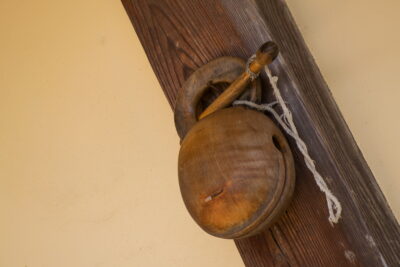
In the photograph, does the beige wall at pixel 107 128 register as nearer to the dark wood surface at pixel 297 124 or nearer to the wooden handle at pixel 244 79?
the dark wood surface at pixel 297 124

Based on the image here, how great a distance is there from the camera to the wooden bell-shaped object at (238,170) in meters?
0.63

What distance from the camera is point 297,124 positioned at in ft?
2.38

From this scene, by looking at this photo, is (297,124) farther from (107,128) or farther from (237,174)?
(107,128)

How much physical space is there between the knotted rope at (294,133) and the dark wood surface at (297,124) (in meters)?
0.02

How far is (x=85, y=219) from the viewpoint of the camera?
3.32 ft

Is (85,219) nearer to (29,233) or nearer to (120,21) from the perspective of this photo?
(29,233)

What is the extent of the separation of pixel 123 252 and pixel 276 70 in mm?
505

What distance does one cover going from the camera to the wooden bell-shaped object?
63 centimetres

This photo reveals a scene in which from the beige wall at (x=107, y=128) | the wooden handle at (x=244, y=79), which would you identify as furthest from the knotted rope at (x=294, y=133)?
the beige wall at (x=107, y=128)

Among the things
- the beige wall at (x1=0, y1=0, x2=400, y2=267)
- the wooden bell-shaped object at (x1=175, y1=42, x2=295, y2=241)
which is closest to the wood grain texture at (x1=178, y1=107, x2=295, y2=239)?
the wooden bell-shaped object at (x1=175, y1=42, x2=295, y2=241)

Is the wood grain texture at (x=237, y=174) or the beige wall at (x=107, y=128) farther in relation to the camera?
the beige wall at (x=107, y=128)

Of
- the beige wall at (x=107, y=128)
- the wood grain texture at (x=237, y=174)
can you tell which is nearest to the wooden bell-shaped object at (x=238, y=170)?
the wood grain texture at (x=237, y=174)

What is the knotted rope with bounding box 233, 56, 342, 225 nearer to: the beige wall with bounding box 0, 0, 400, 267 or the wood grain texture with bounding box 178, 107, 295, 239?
the wood grain texture with bounding box 178, 107, 295, 239

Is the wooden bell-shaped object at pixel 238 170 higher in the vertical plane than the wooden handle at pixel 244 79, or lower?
lower
